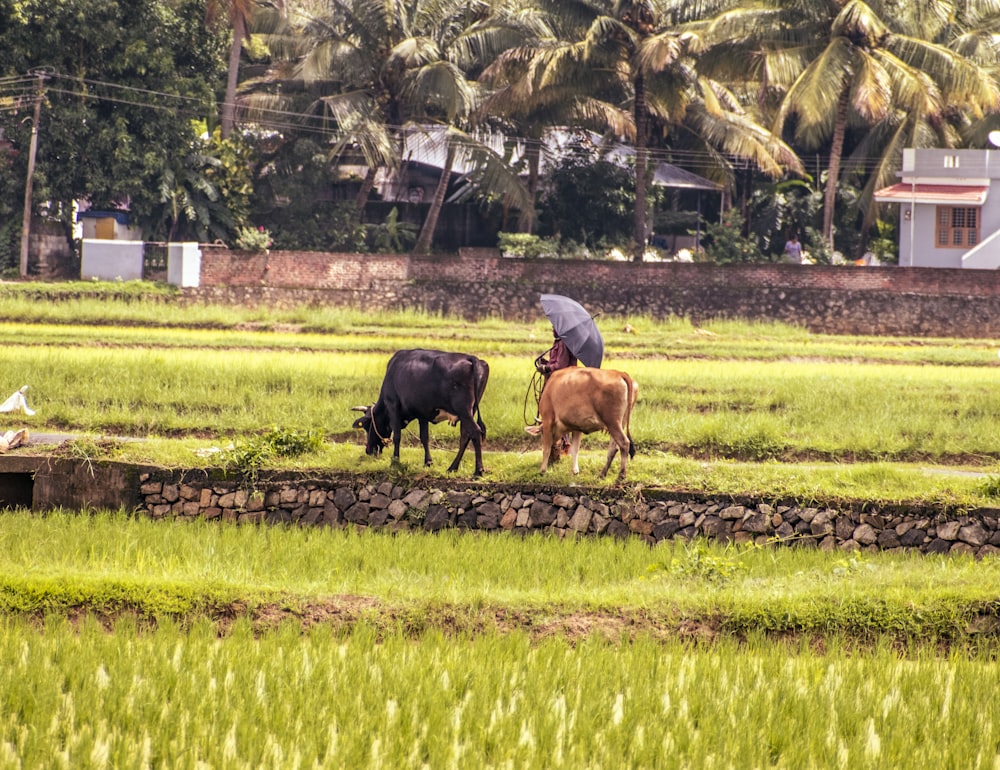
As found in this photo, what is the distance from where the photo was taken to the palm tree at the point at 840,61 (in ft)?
92.6

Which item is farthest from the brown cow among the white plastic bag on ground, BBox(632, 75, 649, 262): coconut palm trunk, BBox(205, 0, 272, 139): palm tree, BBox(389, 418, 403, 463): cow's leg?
BBox(205, 0, 272, 139): palm tree

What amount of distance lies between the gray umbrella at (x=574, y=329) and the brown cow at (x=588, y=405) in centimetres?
49

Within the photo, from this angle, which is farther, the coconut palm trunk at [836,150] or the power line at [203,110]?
the coconut palm trunk at [836,150]

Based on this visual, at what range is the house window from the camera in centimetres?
3147

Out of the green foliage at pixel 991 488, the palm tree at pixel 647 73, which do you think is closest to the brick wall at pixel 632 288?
the palm tree at pixel 647 73

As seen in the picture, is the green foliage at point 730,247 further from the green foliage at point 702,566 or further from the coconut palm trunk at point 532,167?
the green foliage at point 702,566

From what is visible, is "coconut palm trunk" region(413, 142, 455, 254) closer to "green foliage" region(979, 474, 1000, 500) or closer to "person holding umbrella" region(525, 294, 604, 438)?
"person holding umbrella" region(525, 294, 604, 438)

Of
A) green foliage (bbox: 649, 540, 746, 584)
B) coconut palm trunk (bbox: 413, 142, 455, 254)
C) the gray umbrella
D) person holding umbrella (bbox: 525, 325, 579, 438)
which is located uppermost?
coconut palm trunk (bbox: 413, 142, 455, 254)

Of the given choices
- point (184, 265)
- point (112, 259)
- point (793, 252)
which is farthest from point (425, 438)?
point (793, 252)

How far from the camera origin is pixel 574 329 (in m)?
11.3

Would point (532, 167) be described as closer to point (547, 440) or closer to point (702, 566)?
point (547, 440)

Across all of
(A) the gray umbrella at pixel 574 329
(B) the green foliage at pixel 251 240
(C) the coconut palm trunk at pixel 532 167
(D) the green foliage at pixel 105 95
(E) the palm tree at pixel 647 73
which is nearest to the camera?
(A) the gray umbrella at pixel 574 329

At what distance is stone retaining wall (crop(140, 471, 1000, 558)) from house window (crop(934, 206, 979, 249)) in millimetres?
22449

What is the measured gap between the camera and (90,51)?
1157 inches
